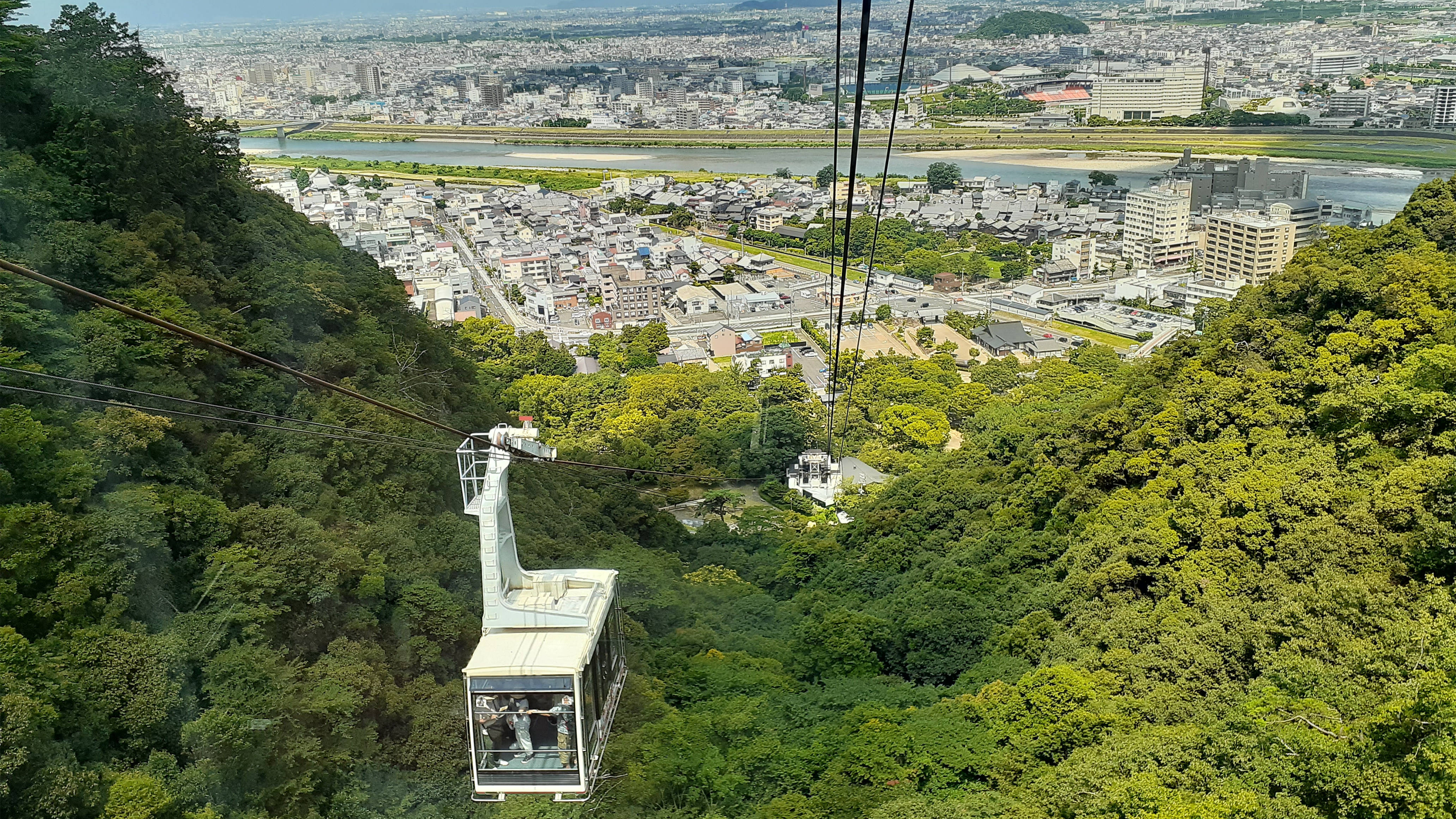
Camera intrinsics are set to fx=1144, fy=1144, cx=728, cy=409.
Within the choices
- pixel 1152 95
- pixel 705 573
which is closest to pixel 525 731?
pixel 705 573

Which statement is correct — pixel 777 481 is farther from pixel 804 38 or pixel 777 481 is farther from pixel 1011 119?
pixel 804 38

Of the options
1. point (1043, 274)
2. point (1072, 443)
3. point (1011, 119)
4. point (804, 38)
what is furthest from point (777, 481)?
point (804, 38)

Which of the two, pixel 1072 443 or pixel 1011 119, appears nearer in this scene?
pixel 1072 443

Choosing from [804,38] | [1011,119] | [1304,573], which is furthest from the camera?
[804,38]

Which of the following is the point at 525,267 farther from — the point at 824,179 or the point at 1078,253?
the point at 824,179

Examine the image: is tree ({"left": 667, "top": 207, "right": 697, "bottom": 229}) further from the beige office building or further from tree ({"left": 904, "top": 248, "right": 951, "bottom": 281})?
the beige office building

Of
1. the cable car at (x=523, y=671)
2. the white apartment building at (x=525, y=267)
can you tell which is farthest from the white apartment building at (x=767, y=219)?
the cable car at (x=523, y=671)
